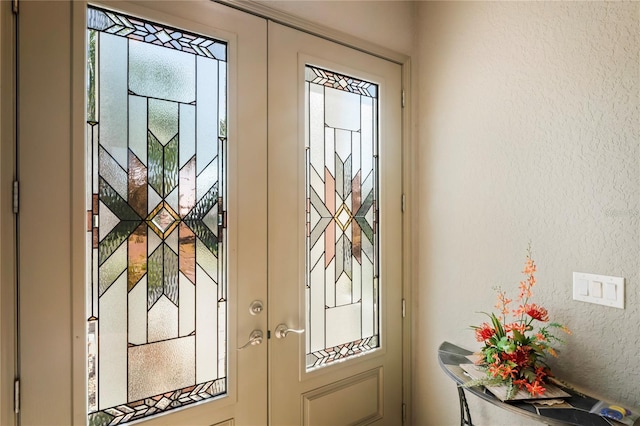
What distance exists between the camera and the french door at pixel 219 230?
1.03 meters

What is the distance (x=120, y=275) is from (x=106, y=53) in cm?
71

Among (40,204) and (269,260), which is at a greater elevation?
(40,204)

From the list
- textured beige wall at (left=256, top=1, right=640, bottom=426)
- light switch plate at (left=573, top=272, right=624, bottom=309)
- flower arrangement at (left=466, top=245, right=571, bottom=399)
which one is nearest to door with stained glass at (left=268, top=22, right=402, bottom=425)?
textured beige wall at (left=256, top=1, right=640, bottom=426)

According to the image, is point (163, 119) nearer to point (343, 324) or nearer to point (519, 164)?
point (343, 324)

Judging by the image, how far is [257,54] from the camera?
1.38 metres

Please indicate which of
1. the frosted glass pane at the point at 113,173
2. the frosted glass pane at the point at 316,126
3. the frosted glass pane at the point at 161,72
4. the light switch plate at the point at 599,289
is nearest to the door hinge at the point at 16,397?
the frosted glass pane at the point at 113,173

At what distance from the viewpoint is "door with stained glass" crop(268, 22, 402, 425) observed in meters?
1.45

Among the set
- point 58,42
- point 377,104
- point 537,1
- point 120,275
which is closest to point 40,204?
point 120,275

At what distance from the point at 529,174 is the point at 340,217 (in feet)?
2.63

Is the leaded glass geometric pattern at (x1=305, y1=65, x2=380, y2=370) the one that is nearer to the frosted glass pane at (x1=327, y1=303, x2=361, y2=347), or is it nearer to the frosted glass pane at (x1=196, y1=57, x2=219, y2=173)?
the frosted glass pane at (x1=327, y1=303, x2=361, y2=347)

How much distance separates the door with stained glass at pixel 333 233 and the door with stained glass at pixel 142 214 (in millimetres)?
Result: 94

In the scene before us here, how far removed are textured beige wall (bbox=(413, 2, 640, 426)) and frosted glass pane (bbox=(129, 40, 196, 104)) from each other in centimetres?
117

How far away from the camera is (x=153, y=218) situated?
1180mm

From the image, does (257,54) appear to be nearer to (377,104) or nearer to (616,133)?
(377,104)
